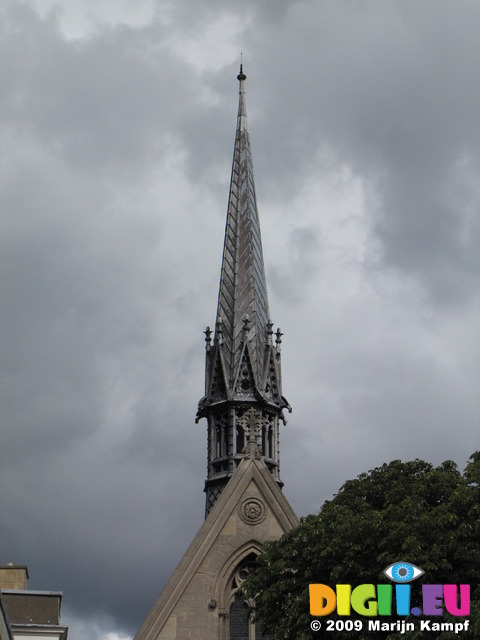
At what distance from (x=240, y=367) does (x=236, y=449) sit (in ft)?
14.4

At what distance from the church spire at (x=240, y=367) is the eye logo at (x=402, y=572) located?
15.0 meters

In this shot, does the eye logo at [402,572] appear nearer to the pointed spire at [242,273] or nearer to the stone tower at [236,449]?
the stone tower at [236,449]

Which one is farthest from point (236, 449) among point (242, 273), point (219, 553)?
point (242, 273)

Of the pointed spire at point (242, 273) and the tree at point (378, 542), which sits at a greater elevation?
the pointed spire at point (242, 273)

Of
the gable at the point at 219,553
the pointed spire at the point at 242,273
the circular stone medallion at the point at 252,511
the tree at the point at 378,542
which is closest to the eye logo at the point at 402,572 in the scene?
the tree at the point at 378,542

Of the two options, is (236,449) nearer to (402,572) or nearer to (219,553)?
(219,553)

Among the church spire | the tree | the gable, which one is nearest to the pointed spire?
the church spire

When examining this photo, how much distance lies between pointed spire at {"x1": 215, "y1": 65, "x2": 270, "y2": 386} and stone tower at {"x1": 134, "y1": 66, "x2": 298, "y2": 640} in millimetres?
55

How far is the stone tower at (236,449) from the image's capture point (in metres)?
47.4

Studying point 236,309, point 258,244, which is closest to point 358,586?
point 236,309

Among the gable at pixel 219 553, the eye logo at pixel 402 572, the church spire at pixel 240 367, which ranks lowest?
the eye logo at pixel 402 572

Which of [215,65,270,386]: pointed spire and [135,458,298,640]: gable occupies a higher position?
[215,65,270,386]: pointed spire

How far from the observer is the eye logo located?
119 feet

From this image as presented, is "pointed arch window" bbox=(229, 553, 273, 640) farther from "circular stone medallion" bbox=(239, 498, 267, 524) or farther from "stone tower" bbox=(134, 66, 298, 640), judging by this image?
"circular stone medallion" bbox=(239, 498, 267, 524)
